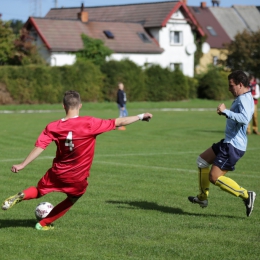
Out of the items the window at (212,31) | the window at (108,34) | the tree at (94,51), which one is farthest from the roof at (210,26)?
the tree at (94,51)

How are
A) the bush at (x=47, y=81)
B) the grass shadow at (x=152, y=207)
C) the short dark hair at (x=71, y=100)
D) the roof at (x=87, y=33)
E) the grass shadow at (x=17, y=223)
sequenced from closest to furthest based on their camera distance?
the short dark hair at (x=71, y=100), the grass shadow at (x=17, y=223), the grass shadow at (x=152, y=207), the bush at (x=47, y=81), the roof at (x=87, y=33)

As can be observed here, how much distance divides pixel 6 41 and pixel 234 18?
43.5 metres

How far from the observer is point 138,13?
70.2 meters

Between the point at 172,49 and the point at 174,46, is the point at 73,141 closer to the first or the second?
the point at 172,49

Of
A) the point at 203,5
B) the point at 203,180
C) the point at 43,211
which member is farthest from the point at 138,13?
the point at 43,211

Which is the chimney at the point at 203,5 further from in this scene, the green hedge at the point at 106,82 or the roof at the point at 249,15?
the green hedge at the point at 106,82

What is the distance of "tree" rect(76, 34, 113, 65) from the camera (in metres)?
55.6

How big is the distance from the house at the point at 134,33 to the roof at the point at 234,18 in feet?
50.9

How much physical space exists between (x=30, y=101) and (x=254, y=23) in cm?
5081

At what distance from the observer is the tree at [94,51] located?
182 feet

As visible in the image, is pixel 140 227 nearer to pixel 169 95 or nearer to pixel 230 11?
pixel 169 95

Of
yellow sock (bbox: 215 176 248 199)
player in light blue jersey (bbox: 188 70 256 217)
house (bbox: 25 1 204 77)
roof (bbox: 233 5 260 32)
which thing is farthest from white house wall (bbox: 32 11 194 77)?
yellow sock (bbox: 215 176 248 199)

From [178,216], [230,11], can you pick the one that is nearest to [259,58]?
[230,11]

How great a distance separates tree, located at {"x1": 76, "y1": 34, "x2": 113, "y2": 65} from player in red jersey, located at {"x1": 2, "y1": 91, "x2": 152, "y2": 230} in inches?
A: 1870
